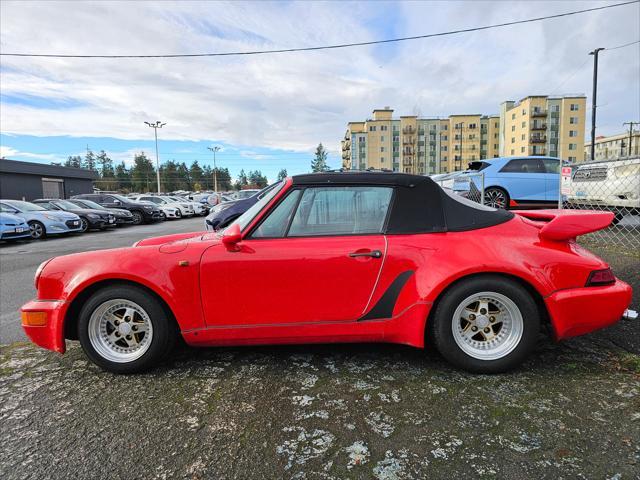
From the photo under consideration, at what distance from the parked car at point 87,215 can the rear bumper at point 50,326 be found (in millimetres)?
15152

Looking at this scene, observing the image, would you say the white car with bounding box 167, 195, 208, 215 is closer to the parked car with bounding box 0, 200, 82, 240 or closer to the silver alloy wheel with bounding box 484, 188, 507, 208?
the parked car with bounding box 0, 200, 82, 240

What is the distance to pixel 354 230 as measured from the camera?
297 cm

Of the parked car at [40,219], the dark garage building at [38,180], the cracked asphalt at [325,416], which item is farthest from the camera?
the dark garage building at [38,180]

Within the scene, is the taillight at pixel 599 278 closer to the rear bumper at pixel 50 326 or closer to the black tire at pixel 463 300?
the black tire at pixel 463 300

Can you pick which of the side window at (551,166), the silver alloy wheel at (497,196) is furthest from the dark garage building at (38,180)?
the side window at (551,166)

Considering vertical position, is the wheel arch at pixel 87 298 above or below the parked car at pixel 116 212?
below

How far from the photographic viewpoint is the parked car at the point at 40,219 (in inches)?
555

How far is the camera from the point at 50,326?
2881 mm

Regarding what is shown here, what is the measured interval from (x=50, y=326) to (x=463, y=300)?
284cm

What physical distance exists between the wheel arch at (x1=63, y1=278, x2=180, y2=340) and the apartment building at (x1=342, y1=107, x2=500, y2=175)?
9304 centimetres

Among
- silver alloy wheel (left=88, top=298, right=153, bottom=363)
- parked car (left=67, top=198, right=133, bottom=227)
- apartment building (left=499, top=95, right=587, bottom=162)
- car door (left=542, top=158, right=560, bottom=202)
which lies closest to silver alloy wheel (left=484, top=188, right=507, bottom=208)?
car door (left=542, top=158, right=560, bottom=202)

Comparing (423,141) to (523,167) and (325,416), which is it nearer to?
(523,167)

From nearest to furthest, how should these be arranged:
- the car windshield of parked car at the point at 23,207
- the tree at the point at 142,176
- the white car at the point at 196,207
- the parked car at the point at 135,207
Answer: the car windshield of parked car at the point at 23,207 → the parked car at the point at 135,207 → the white car at the point at 196,207 → the tree at the point at 142,176

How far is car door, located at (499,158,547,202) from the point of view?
10.6 metres
